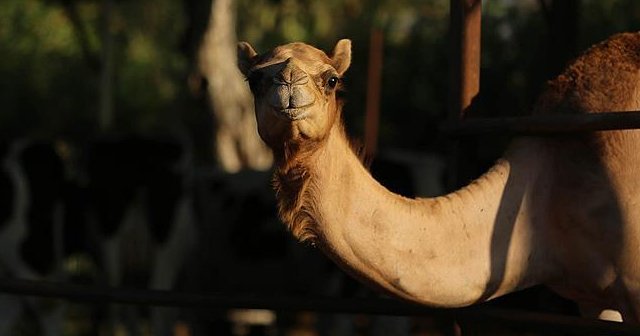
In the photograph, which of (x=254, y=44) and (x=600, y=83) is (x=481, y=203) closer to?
(x=600, y=83)

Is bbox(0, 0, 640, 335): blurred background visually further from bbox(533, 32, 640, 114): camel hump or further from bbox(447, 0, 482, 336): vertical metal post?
bbox(533, 32, 640, 114): camel hump

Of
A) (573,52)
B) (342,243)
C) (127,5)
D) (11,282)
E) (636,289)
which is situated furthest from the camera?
(127,5)

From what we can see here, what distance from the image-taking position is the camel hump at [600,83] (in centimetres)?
465

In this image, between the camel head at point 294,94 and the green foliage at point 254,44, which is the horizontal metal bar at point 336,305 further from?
the green foliage at point 254,44

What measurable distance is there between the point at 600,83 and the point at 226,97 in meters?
9.48

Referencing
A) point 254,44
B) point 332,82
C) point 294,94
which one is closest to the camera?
point 294,94

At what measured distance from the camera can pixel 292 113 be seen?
3.82m

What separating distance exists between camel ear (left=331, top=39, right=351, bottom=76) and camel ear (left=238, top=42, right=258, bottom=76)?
0.76 ft

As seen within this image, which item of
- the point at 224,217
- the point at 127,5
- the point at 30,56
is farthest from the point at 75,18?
the point at 127,5

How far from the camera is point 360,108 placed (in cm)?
1856

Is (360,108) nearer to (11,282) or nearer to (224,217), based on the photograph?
(224,217)

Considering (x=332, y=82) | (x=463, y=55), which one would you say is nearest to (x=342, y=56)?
(x=332, y=82)

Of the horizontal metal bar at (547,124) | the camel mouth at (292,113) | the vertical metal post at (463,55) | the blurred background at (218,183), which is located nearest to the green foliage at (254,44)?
the blurred background at (218,183)

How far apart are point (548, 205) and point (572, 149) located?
0.19m
